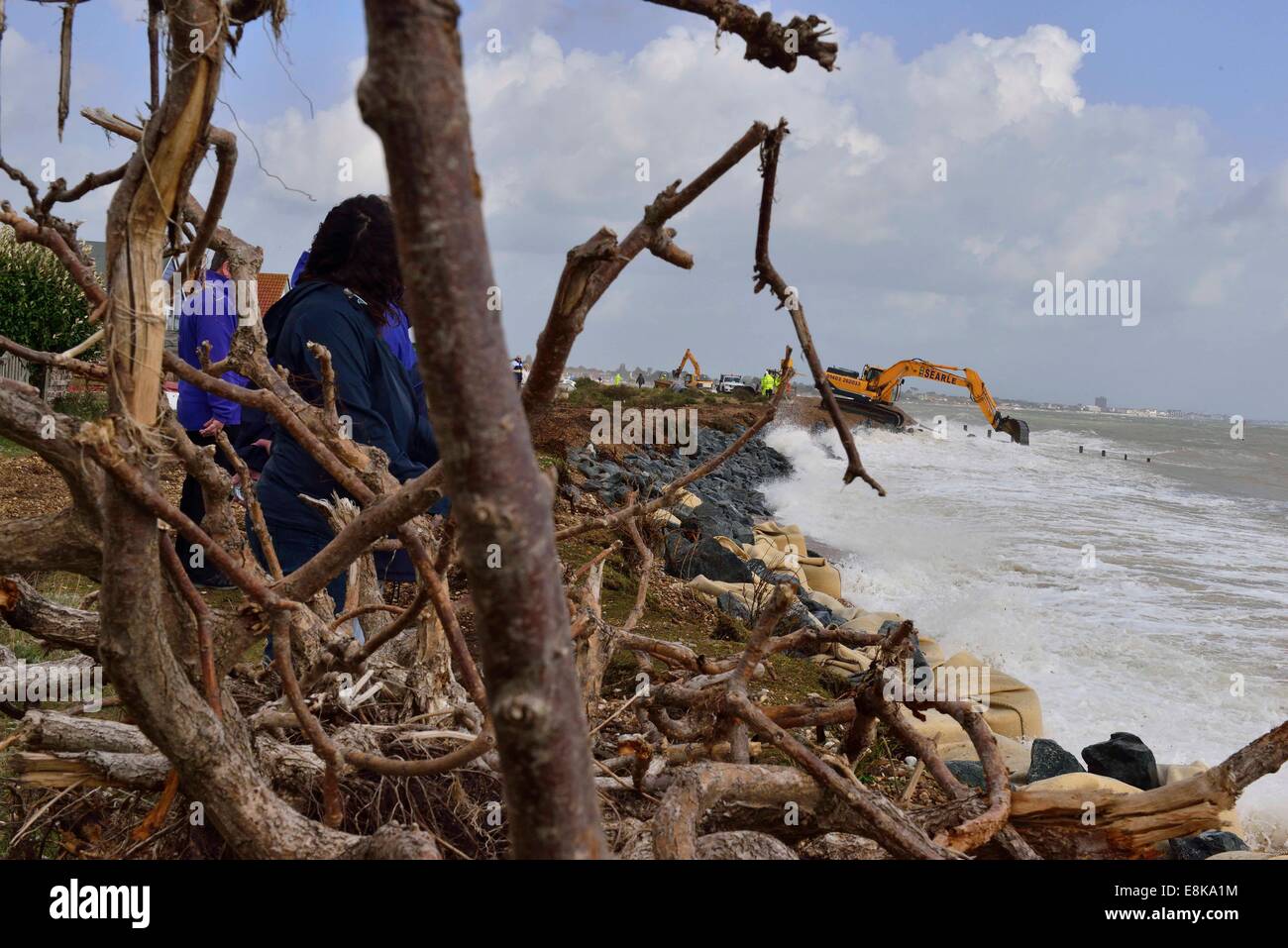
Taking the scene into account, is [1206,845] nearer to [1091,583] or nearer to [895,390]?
[1091,583]

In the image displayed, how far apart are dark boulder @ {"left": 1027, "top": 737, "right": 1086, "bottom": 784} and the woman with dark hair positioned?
412 centimetres

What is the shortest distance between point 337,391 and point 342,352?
0.16 m

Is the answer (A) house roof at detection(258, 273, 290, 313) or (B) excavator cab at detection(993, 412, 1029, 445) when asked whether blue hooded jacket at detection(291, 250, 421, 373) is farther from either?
(B) excavator cab at detection(993, 412, 1029, 445)

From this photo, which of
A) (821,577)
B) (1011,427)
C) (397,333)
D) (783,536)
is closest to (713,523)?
(821,577)

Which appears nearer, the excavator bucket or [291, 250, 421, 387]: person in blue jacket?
[291, 250, 421, 387]: person in blue jacket

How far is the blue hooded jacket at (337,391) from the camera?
338 cm

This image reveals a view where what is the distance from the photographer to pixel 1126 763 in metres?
5.75

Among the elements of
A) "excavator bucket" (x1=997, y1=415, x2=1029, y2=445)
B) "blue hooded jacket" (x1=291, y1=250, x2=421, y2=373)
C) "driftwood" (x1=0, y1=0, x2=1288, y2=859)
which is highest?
"excavator bucket" (x1=997, y1=415, x2=1029, y2=445)

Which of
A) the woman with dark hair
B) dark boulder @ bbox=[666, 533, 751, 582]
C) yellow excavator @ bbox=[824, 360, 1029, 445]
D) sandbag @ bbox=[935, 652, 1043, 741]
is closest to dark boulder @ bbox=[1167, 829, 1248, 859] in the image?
sandbag @ bbox=[935, 652, 1043, 741]

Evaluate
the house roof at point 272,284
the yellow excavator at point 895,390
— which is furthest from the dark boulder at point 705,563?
the yellow excavator at point 895,390

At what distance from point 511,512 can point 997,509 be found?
22382 millimetres

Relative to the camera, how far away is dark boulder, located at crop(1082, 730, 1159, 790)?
5.74 meters

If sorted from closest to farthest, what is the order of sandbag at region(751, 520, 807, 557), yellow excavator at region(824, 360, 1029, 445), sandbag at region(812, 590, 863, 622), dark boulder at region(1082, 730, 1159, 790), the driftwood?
the driftwood → dark boulder at region(1082, 730, 1159, 790) → sandbag at region(812, 590, 863, 622) → sandbag at region(751, 520, 807, 557) → yellow excavator at region(824, 360, 1029, 445)

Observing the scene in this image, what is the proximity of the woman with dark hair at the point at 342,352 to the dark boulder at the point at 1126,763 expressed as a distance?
4.63 metres
